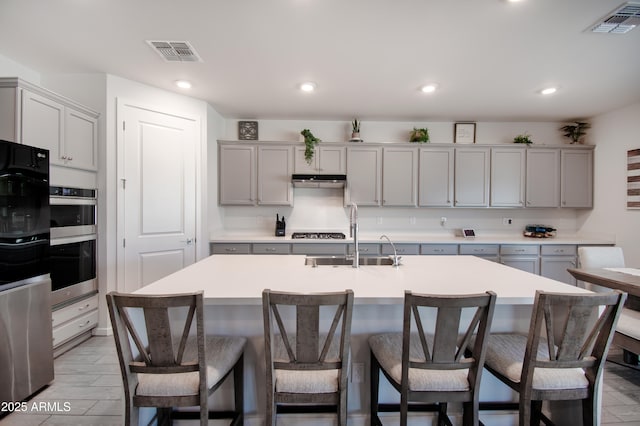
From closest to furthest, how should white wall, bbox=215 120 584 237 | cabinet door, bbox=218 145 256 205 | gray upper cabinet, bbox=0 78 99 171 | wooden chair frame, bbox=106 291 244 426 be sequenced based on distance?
1. wooden chair frame, bbox=106 291 244 426
2. gray upper cabinet, bbox=0 78 99 171
3. cabinet door, bbox=218 145 256 205
4. white wall, bbox=215 120 584 237

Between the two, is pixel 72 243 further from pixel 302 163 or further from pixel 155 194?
pixel 302 163

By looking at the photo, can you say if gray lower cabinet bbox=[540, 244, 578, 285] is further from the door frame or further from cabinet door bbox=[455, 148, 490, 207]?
the door frame

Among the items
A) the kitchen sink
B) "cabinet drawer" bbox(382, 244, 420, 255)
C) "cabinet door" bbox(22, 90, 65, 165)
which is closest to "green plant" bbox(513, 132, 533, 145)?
"cabinet drawer" bbox(382, 244, 420, 255)

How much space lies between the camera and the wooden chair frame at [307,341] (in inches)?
42.5

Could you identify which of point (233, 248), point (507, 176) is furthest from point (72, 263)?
point (507, 176)

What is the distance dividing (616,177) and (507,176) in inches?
52.3

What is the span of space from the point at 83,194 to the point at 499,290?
3488 mm

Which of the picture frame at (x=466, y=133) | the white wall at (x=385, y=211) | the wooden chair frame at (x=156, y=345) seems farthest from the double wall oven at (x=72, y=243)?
the picture frame at (x=466, y=133)

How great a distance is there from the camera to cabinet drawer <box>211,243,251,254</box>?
364 centimetres

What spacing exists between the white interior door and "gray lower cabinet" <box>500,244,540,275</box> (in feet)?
13.6

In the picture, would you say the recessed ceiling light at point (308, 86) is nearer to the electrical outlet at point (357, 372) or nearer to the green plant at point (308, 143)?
the green plant at point (308, 143)

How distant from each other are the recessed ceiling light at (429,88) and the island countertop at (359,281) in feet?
6.52

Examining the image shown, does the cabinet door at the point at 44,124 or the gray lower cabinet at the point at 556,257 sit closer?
the cabinet door at the point at 44,124

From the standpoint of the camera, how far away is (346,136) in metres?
4.27
